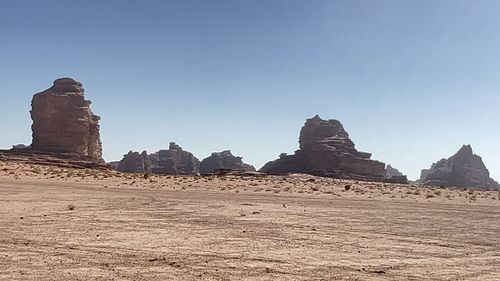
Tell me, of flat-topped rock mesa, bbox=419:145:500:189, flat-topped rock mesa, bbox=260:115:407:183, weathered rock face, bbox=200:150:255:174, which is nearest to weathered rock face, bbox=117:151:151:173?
weathered rock face, bbox=200:150:255:174

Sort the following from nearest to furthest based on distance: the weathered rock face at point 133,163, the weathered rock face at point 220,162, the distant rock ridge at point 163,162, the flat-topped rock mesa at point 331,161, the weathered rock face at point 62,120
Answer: the weathered rock face at point 62,120, the flat-topped rock mesa at point 331,161, the weathered rock face at point 133,163, the distant rock ridge at point 163,162, the weathered rock face at point 220,162

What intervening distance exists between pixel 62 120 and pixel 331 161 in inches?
2562

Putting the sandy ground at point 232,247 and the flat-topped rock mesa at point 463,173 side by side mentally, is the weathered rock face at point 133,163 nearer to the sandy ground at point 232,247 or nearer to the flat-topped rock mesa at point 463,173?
the flat-topped rock mesa at point 463,173

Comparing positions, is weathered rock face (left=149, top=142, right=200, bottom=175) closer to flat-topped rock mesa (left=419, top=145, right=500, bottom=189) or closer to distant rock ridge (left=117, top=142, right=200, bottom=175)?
distant rock ridge (left=117, top=142, right=200, bottom=175)

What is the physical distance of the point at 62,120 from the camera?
322ft

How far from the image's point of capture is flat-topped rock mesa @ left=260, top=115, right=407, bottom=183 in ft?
357

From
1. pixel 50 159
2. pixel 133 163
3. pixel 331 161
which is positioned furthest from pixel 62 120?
pixel 331 161

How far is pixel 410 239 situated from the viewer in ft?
41.7

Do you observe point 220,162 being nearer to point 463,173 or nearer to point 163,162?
point 163,162

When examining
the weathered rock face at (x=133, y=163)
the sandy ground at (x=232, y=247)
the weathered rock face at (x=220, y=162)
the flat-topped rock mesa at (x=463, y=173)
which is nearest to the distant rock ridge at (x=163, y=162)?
the weathered rock face at (x=133, y=163)

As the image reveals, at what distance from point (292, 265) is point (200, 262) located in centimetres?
182

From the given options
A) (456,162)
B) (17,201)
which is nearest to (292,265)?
(17,201)

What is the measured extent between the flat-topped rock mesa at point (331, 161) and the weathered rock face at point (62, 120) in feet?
148

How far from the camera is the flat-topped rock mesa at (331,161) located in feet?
357
